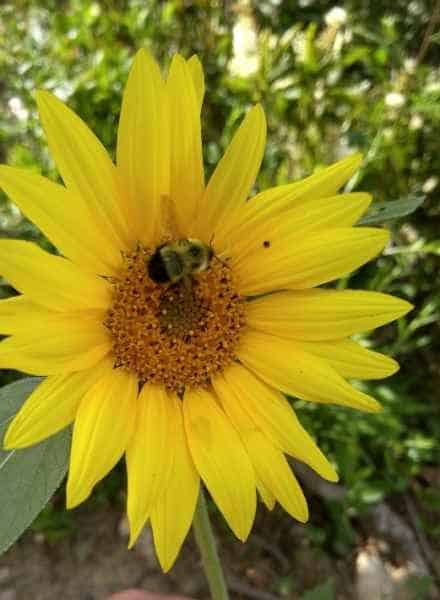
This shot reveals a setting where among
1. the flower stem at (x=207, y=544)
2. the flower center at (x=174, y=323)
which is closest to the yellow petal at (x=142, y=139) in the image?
the flower center at (x=174, y=323)

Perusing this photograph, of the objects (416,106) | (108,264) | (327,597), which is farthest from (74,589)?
(416,106)

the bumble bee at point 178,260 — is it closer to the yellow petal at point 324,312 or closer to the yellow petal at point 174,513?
the yellow petal at point 324,312

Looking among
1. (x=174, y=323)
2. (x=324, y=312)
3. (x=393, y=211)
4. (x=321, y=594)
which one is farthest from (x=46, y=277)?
(x=321, y=594)

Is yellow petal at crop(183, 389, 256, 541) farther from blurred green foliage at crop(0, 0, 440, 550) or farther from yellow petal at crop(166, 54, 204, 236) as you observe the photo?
blurred green foliage at crop(0, 0, 440, 550)

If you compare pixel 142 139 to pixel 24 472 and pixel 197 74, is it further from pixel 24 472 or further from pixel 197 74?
pixel 24 472

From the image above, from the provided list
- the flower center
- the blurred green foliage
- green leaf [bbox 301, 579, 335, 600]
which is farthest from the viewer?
the blurred green foliage

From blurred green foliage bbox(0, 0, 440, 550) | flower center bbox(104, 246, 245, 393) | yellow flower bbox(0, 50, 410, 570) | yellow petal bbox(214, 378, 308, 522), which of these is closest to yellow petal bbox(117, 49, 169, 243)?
yellow flower bbox(0, 50, 410, 570)
